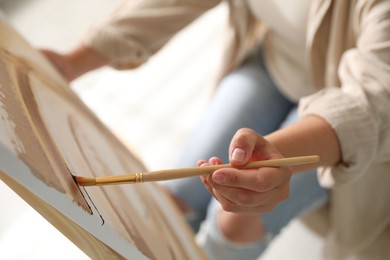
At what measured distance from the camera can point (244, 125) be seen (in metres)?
0.78

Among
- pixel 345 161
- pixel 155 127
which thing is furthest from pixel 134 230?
pixel 155 127

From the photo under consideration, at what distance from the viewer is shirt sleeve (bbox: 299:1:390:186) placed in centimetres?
46

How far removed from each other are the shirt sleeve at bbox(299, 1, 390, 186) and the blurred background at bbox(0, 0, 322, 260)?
42 cm

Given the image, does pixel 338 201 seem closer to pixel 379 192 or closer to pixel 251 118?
pixel 379 192

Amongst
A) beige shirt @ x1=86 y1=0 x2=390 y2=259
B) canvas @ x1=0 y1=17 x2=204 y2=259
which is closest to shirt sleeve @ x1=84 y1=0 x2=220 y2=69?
beige shirt @ x1=86 y1=0 x2=390 y2=259

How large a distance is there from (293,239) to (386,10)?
1.73ft

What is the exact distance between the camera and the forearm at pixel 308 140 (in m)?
0.46

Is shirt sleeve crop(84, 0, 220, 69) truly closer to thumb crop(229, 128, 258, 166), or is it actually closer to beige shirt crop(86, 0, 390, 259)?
beige shirt crop(86, 0, 390, 259)

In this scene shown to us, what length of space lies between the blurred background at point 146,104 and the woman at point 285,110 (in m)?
0.13

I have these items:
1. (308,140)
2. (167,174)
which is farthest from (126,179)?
(308,140)

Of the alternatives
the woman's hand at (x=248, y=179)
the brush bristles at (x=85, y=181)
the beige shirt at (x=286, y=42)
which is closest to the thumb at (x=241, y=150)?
the woman's hand at (x=248, y=179)

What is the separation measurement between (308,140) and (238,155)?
12 centimetres

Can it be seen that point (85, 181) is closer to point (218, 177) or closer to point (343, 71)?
point (218, 177)

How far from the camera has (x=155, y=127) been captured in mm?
1163
